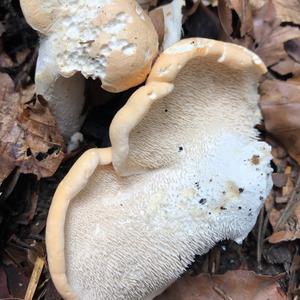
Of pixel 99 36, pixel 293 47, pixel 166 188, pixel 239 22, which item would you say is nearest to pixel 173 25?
pixel 239 22

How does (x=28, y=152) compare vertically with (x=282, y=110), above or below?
above

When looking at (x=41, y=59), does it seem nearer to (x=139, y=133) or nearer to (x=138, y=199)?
(x=139, y=133)

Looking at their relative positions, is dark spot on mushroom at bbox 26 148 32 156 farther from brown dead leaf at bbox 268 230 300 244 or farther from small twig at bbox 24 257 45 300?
brown dead leaf at bbox 268 230 300 244

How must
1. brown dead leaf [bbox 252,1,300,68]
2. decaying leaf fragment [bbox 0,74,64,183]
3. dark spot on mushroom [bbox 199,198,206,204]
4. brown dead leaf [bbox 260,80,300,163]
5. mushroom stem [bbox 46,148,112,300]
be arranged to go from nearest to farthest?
mushroom stem [bbox 46,148,112,300], dark spot on mushroom [bbox 199,198,206,204], decaying leaf fragment [bbox 0,74,64,183], brown dead leaf [bbox 260,80,300,163], brown dead leaf [bbox 252,1,300,68]

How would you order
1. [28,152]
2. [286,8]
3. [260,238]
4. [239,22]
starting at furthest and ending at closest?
1. [286,8]
2. [239,22]
3. [260,238]
4. [28,152]

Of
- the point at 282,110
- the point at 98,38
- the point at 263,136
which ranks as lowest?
the point at 263,136

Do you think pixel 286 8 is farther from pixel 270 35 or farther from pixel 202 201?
pixel 202 201

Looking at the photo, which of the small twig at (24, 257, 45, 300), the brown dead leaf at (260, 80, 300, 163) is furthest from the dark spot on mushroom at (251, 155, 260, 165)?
the small twig at (24, 257, 45, 300)
